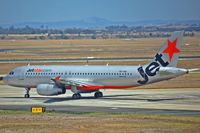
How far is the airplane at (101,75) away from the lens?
65438 mm

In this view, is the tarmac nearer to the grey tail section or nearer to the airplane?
the airplane

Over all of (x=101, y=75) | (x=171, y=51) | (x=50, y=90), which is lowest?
(x=50, y=90)

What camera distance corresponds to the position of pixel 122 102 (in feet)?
206

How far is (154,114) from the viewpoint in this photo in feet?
168

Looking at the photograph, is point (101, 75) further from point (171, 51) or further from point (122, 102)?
point (171, 51)

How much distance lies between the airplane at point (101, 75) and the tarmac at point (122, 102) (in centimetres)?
123

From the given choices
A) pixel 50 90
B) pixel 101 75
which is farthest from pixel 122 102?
pixel 50 90

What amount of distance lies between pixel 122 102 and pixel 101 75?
20.4ft

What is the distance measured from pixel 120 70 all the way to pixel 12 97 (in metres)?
12.4

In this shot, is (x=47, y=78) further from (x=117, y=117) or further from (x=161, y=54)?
(x=117, y=117)

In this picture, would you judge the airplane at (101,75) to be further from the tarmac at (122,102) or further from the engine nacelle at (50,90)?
the tarmac at (122,102)

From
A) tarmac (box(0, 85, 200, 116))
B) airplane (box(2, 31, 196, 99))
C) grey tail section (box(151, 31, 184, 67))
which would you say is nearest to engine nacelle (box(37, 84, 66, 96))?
airplane (box(2, 31, 196, 99))

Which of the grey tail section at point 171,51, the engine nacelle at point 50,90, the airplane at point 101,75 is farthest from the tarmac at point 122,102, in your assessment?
the grey tail section at point 171,51

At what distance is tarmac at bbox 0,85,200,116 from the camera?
55.7 meters
